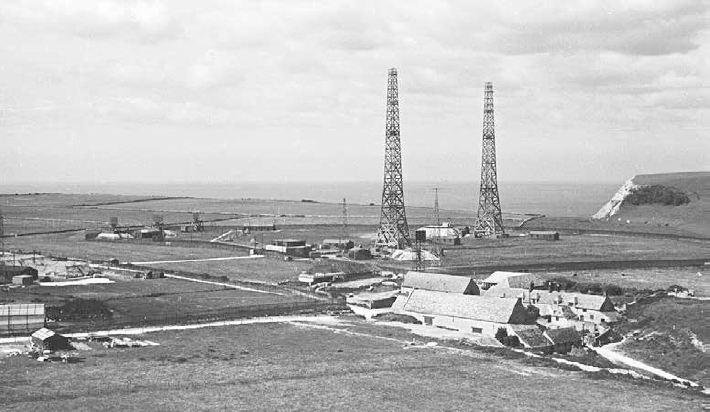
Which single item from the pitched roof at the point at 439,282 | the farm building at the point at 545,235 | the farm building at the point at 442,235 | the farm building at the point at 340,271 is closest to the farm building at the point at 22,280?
the farm building at the point at 340,271

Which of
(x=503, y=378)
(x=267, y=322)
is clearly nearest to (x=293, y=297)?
(x=267, y=322)

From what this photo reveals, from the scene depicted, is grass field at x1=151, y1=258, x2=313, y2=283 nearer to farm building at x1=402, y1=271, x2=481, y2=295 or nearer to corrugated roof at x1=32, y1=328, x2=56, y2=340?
farm building at x1=402, y1=271, x2=481, y2=295

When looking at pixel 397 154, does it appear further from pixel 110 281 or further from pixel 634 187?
pixel 634 187

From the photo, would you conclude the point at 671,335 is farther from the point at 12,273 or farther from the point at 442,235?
the point at 442,235

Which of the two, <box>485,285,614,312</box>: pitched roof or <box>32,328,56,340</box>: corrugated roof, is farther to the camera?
<box>485,285,614,312</box>: pitched roof

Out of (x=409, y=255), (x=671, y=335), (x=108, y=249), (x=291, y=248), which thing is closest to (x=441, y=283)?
(x=671, y=335)

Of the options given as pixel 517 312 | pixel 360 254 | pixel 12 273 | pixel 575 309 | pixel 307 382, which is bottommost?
pixel 307 382

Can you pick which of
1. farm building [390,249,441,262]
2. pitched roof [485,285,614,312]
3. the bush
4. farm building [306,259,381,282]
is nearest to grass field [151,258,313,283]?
farm building [306,259,381,282]
